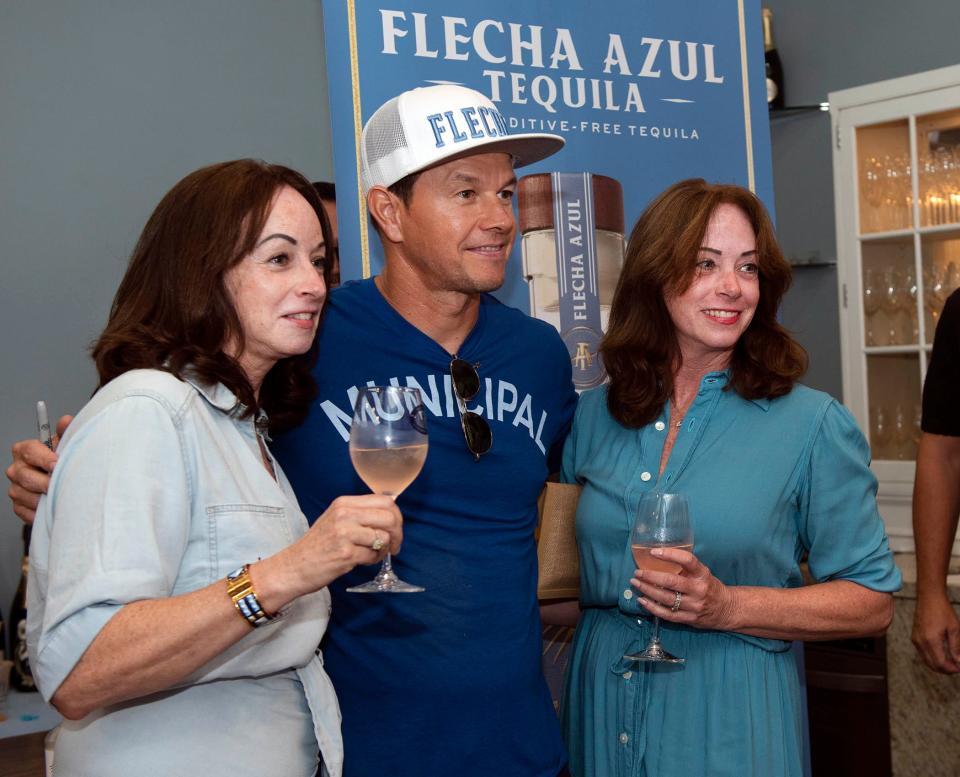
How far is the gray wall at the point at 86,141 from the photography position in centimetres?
318

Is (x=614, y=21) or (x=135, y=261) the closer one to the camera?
(x=135, y=261)

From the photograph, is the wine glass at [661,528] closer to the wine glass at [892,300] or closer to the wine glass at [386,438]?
the wine glass at [386,438]

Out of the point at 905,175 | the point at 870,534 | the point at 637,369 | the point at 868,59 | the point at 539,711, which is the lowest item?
the point at 539,711

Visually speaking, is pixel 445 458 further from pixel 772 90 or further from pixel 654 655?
pixel 772 90

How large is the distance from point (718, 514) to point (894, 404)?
3004 millimetres

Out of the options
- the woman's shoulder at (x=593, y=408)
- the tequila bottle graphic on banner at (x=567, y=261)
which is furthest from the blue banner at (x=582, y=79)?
the woman's shoulder at (x=593, y=408)

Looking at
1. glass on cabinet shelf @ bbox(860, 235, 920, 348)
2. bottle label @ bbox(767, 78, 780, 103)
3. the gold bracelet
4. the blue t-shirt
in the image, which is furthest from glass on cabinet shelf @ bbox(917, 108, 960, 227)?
the gold bracelet

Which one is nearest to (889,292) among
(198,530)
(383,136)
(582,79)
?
(582,79)

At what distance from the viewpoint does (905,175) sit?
451 centimetres

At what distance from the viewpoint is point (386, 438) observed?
1413 millimetres

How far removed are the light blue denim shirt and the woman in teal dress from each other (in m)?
0.61

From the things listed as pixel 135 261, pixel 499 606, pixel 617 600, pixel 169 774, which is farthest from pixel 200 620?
pixel 617 600

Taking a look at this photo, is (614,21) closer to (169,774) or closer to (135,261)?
(135,261)

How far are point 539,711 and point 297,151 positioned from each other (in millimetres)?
2372
